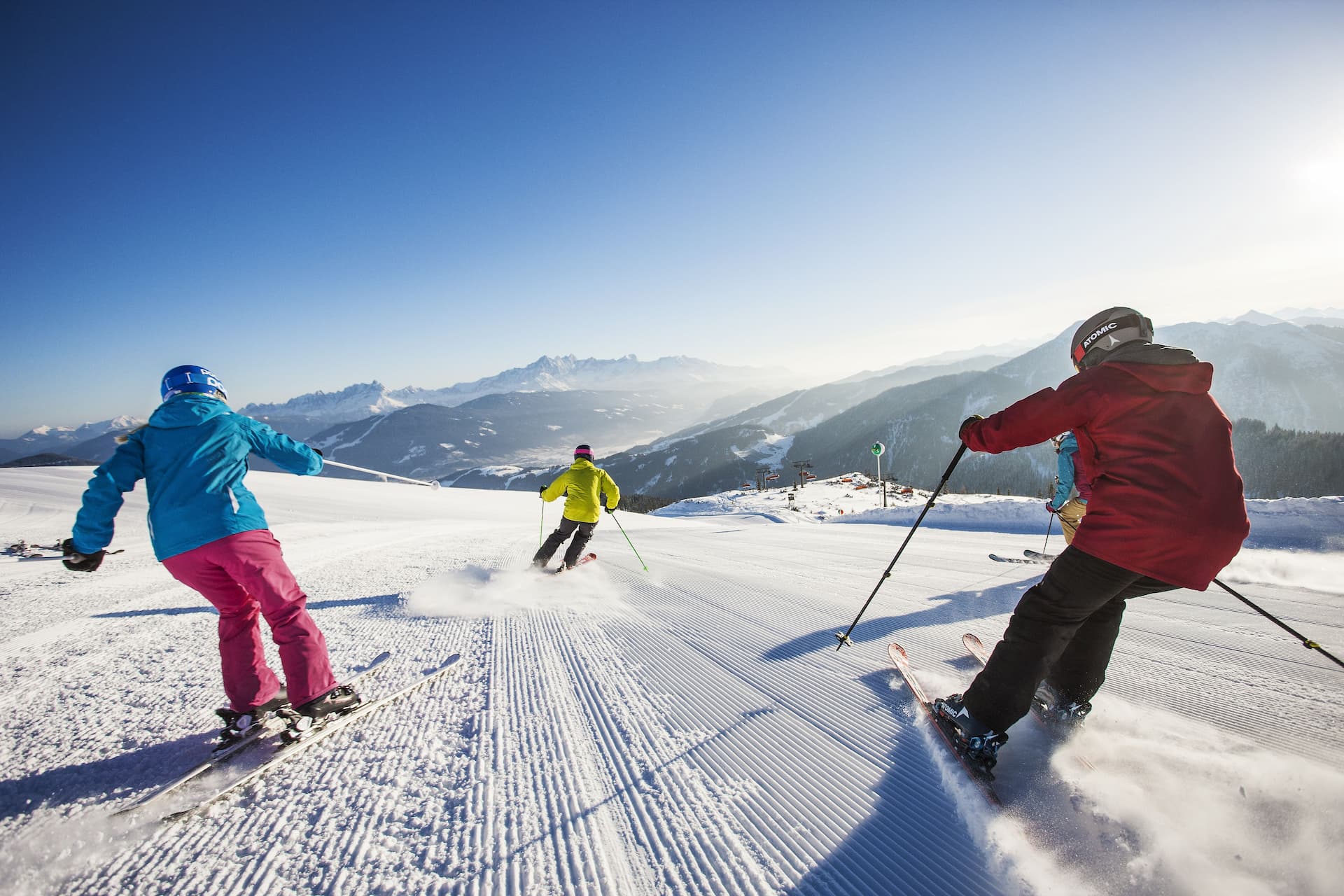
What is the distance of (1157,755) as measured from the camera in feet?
7.57

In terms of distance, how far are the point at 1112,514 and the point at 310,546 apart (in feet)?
28.5

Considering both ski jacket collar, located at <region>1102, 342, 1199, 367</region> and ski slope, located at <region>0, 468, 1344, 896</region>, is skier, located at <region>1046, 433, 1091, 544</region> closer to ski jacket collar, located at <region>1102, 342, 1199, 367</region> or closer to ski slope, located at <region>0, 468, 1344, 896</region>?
ski slope, located at <region>0, 468, 1344, 896</region>

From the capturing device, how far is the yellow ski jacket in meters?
6.29

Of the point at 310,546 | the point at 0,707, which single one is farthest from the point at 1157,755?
the point at 310,546

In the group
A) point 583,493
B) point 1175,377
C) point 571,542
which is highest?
point 1175,377

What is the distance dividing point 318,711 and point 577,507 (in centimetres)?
385

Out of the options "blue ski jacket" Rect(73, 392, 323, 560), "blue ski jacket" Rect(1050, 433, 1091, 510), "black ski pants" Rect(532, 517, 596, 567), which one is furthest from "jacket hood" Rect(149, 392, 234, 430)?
"blue ski jacket" Rect(1050, 433, 1091, 510)

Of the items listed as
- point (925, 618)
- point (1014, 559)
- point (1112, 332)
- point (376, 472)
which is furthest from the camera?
point (376, 472)

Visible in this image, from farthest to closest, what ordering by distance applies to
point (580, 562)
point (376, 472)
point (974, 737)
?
point (376, 472)
point (580, 562)
point (974, 737)

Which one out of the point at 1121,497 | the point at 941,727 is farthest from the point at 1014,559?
the point at 1121,497

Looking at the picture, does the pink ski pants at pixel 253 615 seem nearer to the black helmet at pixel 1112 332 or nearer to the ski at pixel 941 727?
the ski at pixel 941 727

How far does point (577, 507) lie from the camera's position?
6.30 metres

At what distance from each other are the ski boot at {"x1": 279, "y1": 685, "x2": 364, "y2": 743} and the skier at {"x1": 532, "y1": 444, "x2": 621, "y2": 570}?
3.41 m

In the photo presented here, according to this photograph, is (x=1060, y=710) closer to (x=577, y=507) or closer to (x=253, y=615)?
(x=253, y=615)
